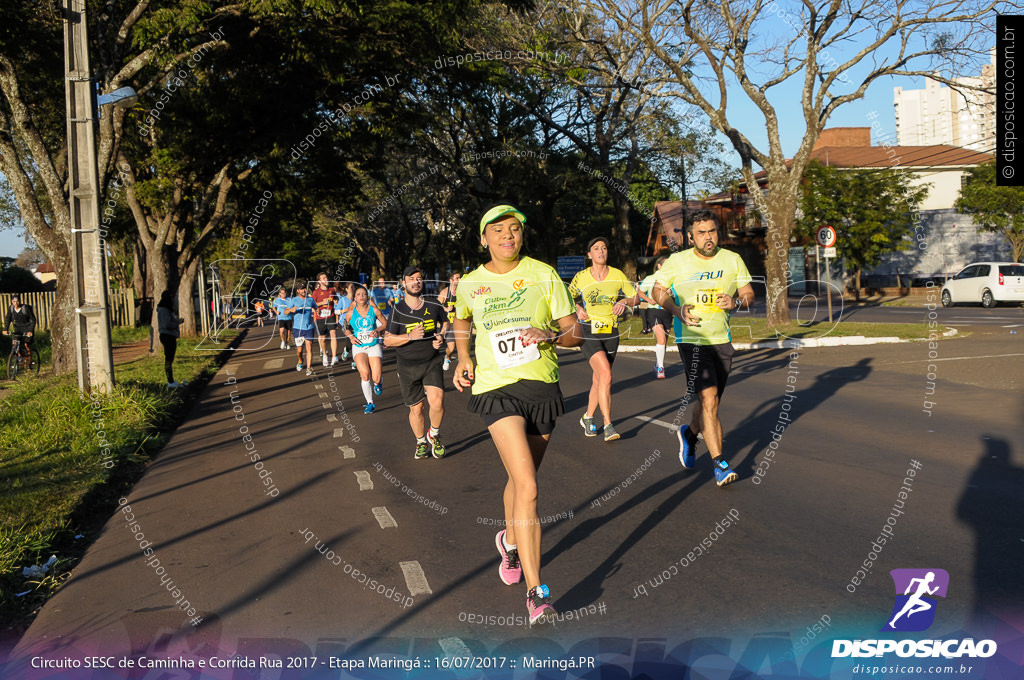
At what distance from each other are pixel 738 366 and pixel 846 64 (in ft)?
34.0

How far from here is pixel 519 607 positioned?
4781 millimetres

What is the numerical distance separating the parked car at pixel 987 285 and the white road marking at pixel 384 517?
1178 inches

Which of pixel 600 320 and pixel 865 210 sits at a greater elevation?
pixel 865 210

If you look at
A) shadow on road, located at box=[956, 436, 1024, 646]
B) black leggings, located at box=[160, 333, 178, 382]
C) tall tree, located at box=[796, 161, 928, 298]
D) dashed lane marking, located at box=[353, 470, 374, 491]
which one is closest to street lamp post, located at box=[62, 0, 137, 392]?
black leggings, located at box=[160, 333, 178, 382]

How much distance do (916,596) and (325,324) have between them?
17114 mm

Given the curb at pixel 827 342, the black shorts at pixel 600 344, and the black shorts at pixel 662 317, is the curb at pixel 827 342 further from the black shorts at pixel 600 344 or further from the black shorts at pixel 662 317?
the black shorts at pixel 600 344

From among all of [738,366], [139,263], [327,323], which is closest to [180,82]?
[327,323]

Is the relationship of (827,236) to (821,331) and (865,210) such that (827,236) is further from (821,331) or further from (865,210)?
(865,210)

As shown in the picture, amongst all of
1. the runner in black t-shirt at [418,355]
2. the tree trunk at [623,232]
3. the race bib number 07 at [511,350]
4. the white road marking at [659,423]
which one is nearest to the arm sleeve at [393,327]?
the runner in black t-shirt at [418,355]

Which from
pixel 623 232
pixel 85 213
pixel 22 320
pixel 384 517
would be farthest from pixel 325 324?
pixel 384 517

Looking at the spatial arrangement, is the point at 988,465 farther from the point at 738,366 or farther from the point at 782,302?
the point at 782,302

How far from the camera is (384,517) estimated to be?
6895 mm

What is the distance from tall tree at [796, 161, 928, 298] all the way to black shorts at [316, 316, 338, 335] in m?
25.4

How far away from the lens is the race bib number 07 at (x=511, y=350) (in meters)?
4.90
